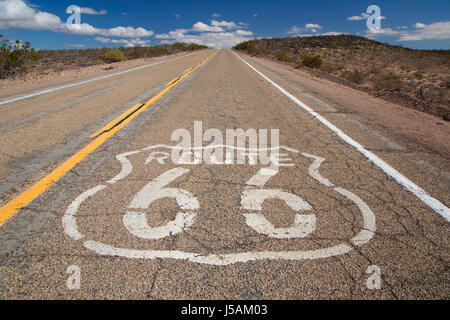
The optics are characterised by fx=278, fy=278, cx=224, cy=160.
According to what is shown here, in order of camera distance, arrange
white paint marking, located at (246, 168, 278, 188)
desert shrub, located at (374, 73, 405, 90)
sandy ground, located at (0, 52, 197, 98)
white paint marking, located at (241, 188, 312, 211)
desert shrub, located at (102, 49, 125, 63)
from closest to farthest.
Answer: white paint marking, located at (241, 188, 312, 211) < white paint marking, located at (246, 168, 278, 188) < sandy ground, located at (0, 52, 197, 98) < desert shrub, located at (374, 73, 405, 90) < desert shrub, located at (102, 49, 125, 63)

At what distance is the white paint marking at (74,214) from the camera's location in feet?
6.89

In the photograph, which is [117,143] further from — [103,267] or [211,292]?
[211,292]

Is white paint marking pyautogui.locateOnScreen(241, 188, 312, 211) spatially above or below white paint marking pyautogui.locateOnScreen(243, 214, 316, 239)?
above

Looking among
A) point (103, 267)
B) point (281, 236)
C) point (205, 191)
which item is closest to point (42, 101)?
point (205, 191)

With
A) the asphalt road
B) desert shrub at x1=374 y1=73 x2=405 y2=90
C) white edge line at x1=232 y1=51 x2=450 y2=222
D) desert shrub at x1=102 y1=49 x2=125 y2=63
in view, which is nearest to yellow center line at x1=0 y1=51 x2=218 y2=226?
the asphalt road

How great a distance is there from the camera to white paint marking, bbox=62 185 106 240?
210cm

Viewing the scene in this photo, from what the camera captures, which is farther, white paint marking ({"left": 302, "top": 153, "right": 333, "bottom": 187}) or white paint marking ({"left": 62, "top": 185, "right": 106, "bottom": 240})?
white paint marking ({"left": 302, "top": 153, "right": 333, "bottom": 187})

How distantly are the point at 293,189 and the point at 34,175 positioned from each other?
2.81 metres

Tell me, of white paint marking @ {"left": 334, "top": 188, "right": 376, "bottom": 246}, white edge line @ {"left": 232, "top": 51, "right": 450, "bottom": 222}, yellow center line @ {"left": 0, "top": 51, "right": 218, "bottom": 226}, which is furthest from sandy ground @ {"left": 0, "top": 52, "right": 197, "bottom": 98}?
white paint marking @ {"left": 334, "top": 188, "right": 376, "bottom": 246}

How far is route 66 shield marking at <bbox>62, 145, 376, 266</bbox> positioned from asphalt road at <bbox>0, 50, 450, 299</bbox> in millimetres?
11

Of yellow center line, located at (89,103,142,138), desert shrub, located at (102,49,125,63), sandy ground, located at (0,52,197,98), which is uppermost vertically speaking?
desert shrub, located at (102,49,125,63)

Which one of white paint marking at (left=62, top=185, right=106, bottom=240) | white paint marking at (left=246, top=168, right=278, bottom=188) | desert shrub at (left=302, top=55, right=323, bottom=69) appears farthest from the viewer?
desert shrub at (left=302, top=55, right=323, bottom=69)

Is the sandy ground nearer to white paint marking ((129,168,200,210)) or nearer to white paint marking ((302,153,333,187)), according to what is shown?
white paint marking ((129,168,200,210))

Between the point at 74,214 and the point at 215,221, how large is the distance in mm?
1189
